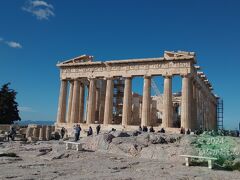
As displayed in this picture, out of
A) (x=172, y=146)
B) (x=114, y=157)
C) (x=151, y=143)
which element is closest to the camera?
(x=114, y=157)

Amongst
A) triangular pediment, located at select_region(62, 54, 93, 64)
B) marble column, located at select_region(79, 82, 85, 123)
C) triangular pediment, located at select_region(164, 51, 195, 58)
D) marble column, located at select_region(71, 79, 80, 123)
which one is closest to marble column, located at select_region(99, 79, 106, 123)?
marble column, located at select_region(79, 82, 85, 123)

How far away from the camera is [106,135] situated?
21531 millimetres

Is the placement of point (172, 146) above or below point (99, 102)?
below

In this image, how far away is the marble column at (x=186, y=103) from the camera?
39094mm

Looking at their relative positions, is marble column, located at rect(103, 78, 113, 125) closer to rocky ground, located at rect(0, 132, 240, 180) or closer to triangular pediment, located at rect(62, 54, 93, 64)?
triangular pediment, located at rect(62, 54, 93, 64)

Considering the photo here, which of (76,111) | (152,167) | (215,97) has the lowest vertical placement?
(152,167)

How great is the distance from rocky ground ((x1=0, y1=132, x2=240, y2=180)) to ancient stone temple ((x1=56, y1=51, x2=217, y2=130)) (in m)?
17.8

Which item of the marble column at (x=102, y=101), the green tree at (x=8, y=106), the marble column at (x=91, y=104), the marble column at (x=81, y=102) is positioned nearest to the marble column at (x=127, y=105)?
the marble column at (x=91, y=104)

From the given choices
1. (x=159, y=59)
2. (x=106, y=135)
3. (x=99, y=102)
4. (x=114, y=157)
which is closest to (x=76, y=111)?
(x=99, y=102)

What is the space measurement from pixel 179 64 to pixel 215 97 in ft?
102

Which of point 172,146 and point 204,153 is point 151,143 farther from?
point 204,153

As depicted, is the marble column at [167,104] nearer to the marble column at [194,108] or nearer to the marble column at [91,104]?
the marble column at [194,108]

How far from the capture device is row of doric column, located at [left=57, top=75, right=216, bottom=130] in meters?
40.1

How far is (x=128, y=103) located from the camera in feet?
143
